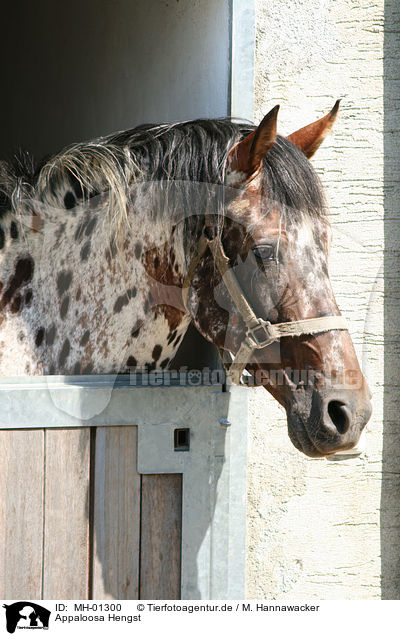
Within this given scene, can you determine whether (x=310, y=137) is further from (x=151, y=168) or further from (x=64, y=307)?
(x=64, y=307)

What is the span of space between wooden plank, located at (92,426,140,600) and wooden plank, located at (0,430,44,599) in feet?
0.48

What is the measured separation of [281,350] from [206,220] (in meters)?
0.36

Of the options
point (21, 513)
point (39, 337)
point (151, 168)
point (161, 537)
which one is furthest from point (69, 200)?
point (161, 537)

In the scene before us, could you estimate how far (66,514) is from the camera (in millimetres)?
1527

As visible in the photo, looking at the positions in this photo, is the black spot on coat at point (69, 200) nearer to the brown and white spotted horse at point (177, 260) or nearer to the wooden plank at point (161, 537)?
the brown and white spotted horse at point (177, 260)

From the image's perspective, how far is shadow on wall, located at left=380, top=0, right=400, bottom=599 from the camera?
2047mm

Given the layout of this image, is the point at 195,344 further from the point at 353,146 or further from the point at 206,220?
the point at 353,146

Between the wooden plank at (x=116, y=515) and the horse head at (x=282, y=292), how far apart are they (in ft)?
1.28

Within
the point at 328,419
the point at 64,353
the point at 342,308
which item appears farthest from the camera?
the point at 342,308

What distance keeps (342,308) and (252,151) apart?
32.8 inches

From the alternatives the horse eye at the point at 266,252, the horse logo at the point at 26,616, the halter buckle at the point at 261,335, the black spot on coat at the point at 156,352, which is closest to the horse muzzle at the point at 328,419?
the halter buckle at the point at 261,335

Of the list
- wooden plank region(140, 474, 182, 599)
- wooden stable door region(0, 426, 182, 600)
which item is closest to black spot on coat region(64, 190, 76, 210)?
wooden stable door region(0, 426, 182, 600)

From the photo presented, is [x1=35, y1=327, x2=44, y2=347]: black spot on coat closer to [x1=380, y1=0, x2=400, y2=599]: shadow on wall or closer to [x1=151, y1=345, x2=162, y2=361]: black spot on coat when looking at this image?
[x1=151, y1=345, x2=162, y2=361]: black spot on coat

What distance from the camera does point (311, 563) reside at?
1979 mm
